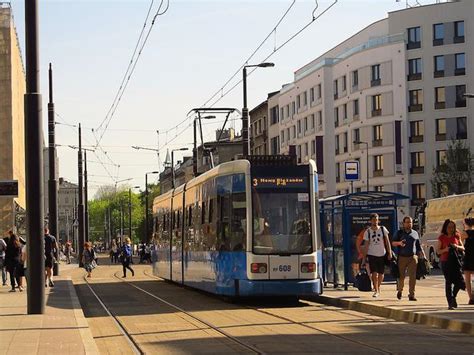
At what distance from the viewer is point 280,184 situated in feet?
74.7

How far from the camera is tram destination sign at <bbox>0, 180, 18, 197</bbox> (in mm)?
22272

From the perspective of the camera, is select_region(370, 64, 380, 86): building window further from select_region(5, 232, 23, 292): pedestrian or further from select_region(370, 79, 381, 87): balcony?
select_region(5, 232, 23, 292): pedestrian

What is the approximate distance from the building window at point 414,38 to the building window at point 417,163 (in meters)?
8.64

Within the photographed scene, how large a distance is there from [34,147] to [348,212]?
9.56 metres

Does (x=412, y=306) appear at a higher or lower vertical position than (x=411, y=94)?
lower

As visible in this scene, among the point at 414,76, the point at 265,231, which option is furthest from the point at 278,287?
the point at 414,76

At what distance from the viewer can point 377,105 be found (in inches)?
3317

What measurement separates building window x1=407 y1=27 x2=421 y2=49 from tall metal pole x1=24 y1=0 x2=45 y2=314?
67017mm

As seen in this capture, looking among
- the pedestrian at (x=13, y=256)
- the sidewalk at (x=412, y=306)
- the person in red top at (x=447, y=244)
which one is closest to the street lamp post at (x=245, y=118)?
the pedestrian at (x=13, y=256)

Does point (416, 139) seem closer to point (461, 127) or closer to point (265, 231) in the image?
point (461, 127)

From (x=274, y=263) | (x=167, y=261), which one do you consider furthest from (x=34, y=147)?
(x=167, y=261)

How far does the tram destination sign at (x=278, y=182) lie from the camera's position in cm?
2272

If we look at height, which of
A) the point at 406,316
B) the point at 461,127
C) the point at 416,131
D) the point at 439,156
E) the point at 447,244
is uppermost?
the point at 461,127

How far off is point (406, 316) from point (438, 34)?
67003 mm
